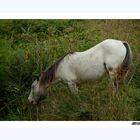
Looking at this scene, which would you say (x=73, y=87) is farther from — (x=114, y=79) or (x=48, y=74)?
(x=114, y=79)

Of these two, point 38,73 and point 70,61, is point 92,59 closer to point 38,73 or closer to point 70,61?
point 70,61

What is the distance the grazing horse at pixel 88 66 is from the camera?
548 cm

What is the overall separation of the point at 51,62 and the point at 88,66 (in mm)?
389

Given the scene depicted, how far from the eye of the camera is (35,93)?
5578mm

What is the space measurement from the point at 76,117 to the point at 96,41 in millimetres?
823

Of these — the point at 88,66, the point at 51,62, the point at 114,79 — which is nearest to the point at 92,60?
the point at 88,66

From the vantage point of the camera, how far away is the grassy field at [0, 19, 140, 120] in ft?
17.8

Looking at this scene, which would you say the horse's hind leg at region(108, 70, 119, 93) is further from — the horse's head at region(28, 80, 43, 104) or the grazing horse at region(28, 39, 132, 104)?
the horse's head at region(28, 80, 43, 104)

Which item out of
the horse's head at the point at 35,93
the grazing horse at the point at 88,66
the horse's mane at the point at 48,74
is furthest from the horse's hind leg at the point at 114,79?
the horse's head at the point at 35,93

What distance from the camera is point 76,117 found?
213 inches

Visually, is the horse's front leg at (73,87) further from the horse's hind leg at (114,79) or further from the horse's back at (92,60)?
the horse's hind leg at (114,79)

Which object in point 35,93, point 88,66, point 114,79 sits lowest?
point 35,93

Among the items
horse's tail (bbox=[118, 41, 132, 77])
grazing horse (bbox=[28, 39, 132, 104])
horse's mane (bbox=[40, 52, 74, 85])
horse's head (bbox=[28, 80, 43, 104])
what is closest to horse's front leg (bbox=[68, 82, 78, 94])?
grazing horse (bbox=[28, 39, 132, 104])

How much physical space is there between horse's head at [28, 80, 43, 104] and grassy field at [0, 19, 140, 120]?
0.15 feet
